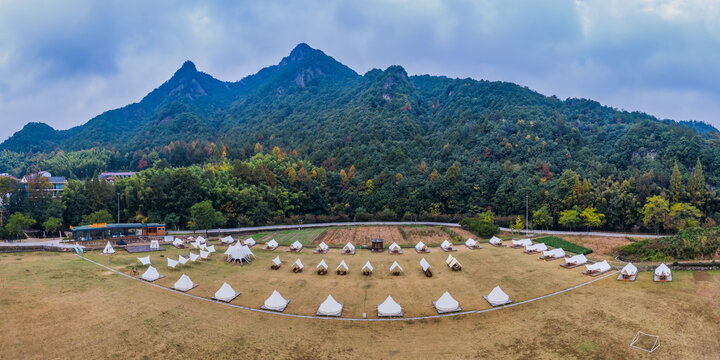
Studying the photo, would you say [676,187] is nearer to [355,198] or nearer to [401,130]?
[355,198]

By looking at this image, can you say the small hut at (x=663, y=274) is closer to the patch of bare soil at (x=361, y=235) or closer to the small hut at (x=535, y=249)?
the small hut at (x=535, y=249)

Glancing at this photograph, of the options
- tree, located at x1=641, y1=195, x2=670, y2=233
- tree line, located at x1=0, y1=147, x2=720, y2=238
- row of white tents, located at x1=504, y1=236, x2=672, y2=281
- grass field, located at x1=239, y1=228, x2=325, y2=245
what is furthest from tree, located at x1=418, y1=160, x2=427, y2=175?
row of white tents, located at x1=504, y1=236, x2=672, y2=281

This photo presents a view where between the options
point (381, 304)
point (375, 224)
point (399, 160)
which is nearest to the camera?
point (381, 304)

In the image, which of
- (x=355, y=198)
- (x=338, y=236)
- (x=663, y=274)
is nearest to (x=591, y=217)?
(x=663, y=274)

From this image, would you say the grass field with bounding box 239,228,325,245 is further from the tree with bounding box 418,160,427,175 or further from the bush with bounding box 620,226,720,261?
the bush with bounding box 620,226,720,261

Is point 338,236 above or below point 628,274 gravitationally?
below

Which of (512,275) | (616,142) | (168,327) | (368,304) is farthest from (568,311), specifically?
(616,142)
